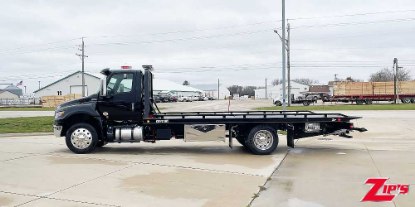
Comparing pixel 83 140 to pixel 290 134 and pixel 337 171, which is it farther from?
pixel 337 171

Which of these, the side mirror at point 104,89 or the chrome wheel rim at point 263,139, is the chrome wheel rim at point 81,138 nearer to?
the side mirror at point 104,89

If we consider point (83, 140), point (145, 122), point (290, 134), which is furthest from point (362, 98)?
point (83, 140)

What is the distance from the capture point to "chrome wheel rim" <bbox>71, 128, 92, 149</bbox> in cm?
1162

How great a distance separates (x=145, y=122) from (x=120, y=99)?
3.19ft

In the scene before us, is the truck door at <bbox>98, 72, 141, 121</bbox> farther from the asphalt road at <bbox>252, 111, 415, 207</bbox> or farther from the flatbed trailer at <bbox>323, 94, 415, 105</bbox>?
the flatbed trailer at <bbox>323, 94, 415, 105</bbox>

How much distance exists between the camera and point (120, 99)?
11977 millimetres

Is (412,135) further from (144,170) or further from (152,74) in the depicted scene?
(144,170)

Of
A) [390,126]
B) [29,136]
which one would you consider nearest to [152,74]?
[29,136]

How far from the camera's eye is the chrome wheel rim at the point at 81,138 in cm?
1162

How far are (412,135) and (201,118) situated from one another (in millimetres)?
9889

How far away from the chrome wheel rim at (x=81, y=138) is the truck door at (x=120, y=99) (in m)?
0.76

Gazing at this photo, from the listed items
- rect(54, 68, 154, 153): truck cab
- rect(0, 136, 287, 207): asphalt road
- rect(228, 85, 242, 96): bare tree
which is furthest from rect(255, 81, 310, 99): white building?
rect(0, 136, 287, 207): asphalt road

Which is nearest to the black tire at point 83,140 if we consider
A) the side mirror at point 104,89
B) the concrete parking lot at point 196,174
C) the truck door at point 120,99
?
the concrete parking lot at point 196,174

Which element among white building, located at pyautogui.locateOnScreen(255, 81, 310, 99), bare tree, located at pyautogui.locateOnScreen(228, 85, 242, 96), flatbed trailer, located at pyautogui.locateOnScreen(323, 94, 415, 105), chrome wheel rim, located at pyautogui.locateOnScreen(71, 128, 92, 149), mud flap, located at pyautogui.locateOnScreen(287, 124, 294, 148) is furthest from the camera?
bare tree, located at pyautogui.locateOnScreen(228, 85, 242, 96)
